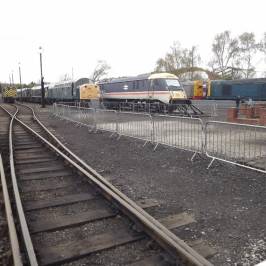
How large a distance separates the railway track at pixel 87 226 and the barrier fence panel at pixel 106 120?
695 centimetres

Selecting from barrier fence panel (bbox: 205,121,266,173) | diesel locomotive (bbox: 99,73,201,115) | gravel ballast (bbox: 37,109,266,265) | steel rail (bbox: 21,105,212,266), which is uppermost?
diesel locomotive (bbox: 99,73,201,115)

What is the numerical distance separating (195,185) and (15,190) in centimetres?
335

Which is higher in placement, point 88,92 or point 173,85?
point 173,85

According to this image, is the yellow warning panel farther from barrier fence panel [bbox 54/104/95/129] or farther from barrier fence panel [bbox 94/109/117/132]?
barrier fence panel [bbox 94/109/117/132]

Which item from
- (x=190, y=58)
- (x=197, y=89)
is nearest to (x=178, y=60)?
(x=190, y=58)

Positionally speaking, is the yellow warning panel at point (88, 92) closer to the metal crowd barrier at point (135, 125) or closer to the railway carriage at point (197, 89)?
the railway carriage at point (197, 89)

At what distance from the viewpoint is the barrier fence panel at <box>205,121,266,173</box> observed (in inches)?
299

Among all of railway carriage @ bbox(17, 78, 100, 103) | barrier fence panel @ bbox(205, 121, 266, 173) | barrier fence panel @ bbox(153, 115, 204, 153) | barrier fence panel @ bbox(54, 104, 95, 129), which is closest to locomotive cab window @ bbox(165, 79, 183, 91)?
barrier fence panel @ bbox(54, 104, 95, 129)

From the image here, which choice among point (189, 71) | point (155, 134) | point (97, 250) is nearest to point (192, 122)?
point (155, 134)

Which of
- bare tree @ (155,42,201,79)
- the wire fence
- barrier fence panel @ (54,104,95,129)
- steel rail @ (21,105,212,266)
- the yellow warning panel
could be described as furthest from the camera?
bare tree @ (155,42,201,79)

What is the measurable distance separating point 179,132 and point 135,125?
280 centimetres

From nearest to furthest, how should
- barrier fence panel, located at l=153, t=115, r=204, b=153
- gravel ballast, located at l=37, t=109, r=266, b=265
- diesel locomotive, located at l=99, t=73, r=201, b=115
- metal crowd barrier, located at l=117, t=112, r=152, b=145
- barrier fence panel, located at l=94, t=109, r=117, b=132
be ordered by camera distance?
gravel ballast, located at l=37, t=109, r=266, b=265
barrier fence panel, located at l=153, t=115, r=204, b=153
metal crowd barrier, located at l=117, t=112, r=152, b=145
barrier fence panel, located at l=94, t=109, r=117, b=132
diesel locomotive, located at l=99, t=73, r=201, b=115

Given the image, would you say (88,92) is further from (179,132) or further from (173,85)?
(179,132)

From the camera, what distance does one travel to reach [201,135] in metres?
8.86
